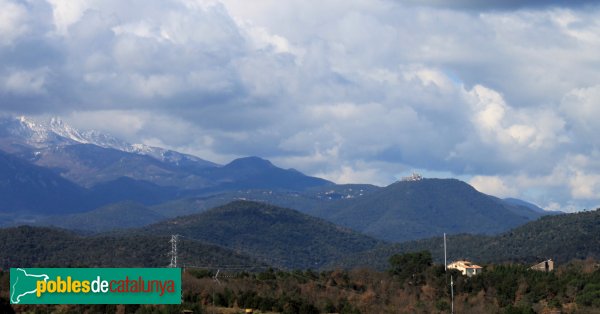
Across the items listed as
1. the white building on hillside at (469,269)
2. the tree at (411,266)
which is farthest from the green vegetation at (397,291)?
the white building on hillside at (469,269)

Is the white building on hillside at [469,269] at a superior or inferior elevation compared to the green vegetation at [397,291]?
superior

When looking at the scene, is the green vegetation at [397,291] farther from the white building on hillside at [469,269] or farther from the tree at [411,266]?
the white building on hillside at [469,269]

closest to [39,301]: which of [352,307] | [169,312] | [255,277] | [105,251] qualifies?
[169,312]

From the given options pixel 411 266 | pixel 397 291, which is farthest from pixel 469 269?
pixel 397 291

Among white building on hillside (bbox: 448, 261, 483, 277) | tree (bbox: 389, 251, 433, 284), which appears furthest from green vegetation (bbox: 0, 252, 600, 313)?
white building on hillside (bbox: 448, 261, 483, 277)

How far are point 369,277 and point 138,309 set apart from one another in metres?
58.3

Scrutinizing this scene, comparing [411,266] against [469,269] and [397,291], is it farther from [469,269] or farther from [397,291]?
[397,291]

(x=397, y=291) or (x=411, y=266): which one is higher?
(x=411, y=266)

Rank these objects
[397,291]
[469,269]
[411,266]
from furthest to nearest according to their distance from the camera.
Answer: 1. [469,269]
2. [411,266]
3. [397,291]

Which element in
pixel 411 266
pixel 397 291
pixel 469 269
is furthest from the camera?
pixel 469 269

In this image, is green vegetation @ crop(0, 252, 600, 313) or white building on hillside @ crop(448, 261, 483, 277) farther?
white building on hillside @ crop(448, 261, 483, 277)

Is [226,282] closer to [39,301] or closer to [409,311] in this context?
[409,311]

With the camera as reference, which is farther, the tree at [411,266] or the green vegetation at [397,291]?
the tree at [411,266]

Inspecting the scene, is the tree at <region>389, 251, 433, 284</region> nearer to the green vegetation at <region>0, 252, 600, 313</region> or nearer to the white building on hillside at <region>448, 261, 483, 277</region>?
the green vegetation at <region>0, 252, 600, 313</region>
